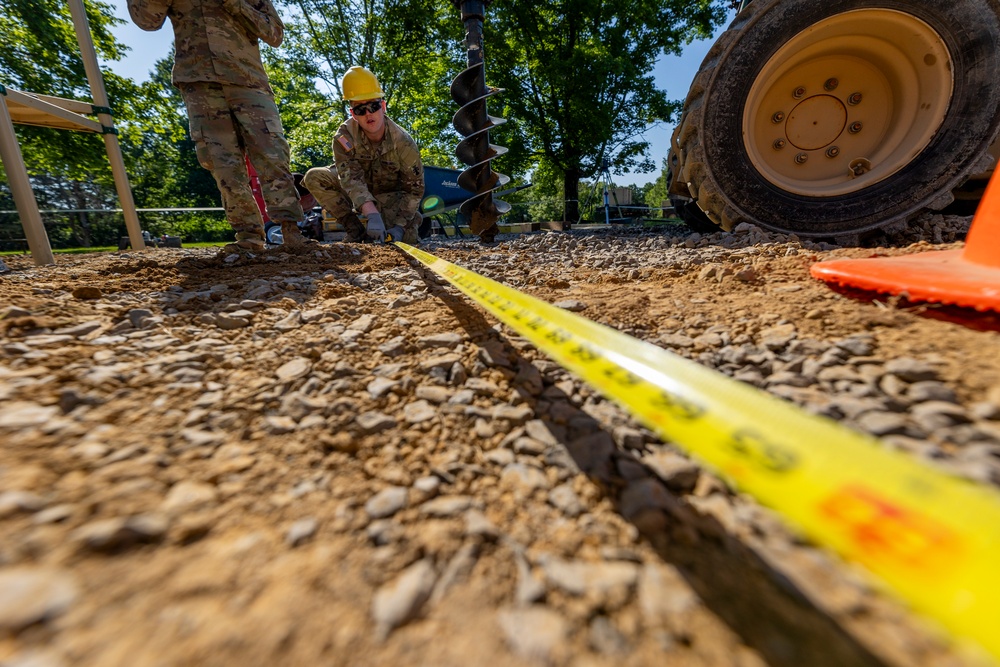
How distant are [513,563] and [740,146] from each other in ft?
8.83

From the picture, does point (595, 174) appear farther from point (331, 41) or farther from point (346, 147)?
point (346, 147)

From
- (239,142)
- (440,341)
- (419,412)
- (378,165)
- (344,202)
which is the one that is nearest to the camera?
(419,412)

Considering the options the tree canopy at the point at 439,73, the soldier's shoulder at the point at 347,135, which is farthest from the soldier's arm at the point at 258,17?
the tree canopy at the point at 439,73

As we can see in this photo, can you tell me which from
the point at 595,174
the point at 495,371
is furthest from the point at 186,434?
the point at 595,174

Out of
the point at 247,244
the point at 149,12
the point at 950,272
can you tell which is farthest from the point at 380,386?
the point at 149,12

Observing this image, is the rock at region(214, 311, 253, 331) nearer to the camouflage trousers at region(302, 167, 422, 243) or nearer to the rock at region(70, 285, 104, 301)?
the rock at region(70, 285, 104, 301)

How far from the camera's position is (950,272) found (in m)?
1.28

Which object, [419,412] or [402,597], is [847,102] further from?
[402,597]

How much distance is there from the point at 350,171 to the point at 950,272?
15.4 ft

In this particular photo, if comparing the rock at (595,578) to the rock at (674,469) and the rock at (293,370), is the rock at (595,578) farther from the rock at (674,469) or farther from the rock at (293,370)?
the rock at (293,370)

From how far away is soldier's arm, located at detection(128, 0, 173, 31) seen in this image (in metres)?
3.01

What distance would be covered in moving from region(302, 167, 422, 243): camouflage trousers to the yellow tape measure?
4.62 m

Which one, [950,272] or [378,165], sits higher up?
[378,165]

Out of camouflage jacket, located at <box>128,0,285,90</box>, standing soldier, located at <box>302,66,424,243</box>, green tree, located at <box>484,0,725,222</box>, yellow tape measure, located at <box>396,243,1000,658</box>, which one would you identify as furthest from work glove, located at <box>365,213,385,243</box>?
green tree, located at <box>484,0,725,222</box>
